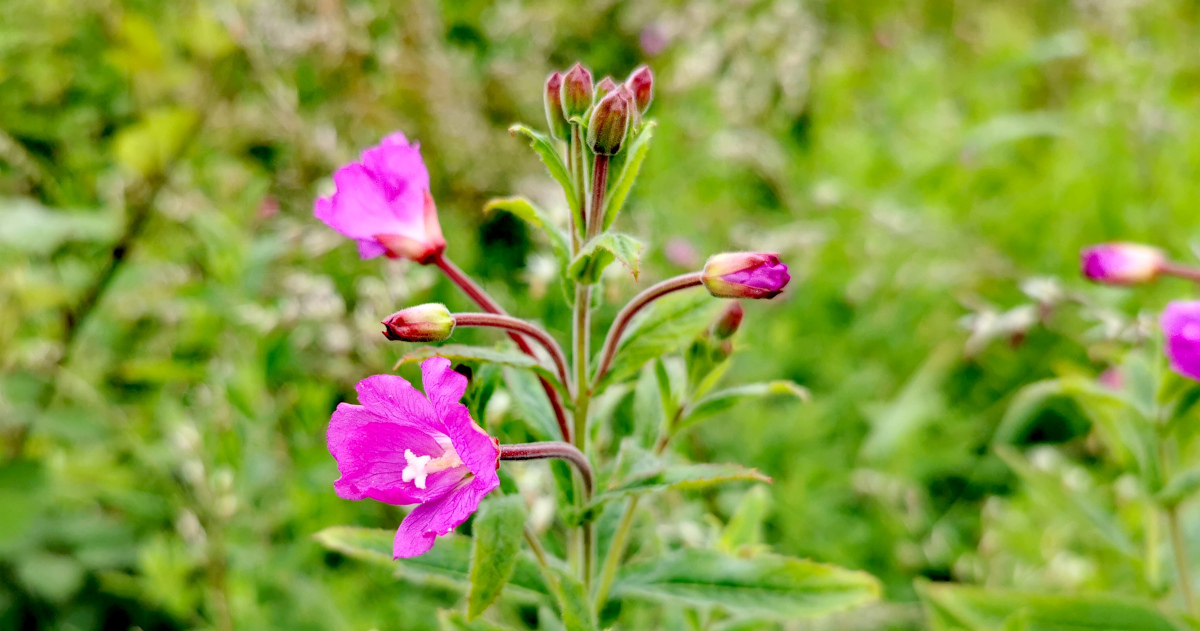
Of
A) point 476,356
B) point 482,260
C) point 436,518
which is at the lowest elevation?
point 436,518

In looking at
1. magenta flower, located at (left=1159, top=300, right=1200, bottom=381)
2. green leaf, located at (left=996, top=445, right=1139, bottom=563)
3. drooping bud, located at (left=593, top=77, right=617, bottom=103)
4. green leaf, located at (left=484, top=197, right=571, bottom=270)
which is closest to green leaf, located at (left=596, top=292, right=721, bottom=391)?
green leaf, located at (left=484, top=197, right=571, bottom=270)

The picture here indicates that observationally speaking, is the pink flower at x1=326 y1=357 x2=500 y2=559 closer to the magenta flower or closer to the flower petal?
the flower petal

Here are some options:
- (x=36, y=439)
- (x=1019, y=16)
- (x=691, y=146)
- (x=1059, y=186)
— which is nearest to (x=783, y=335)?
(x=691, y=146)

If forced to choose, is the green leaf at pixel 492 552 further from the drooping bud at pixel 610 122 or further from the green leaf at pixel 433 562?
the drooping bud at pixel 610 122

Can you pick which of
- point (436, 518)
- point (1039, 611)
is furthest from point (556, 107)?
point (1039, 611)

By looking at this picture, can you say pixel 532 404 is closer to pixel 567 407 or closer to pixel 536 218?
pixel 567 407

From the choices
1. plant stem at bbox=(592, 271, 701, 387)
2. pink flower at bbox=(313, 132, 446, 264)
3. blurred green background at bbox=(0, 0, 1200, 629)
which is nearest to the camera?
plant stem at bbox=(592, 271, 701, 387)

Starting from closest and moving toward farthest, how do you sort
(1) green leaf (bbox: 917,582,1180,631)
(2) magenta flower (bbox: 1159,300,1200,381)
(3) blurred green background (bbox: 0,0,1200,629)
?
(2) magenta flower (bbox: 1159,300,1200,381) < (1) green leaf (bbox: 917,582,1180,631) < (3) blurred green background (bbox: 0,0,1200,629)

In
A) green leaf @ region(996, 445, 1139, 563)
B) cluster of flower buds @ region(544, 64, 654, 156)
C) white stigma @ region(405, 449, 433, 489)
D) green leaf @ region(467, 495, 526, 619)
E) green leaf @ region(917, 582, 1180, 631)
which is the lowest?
green leaf @ region(917, 582, 1180, 631)

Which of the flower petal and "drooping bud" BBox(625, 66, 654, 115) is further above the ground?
"drooping bud" BBox(625, 66, 654, 115)
